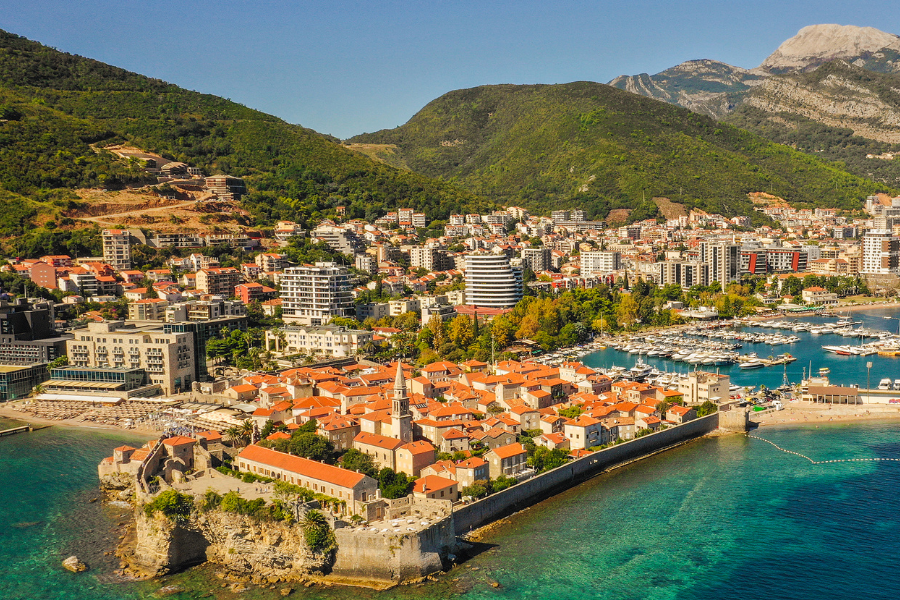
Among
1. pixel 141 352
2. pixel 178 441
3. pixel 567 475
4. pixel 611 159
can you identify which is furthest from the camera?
pixel 611 159

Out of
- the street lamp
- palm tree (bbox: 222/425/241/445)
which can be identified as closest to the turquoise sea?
palm tree (bbox: 222/425/241/445)

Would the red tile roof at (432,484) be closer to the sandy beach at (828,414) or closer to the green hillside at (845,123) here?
the sandy beach at (828,414)

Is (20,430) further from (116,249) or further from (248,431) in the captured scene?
(116,249)

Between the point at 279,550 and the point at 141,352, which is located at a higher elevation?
the point at 141,352

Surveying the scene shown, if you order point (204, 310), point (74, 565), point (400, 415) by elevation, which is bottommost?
point (74, 565)

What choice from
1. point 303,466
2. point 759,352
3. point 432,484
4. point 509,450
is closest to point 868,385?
point 759,352

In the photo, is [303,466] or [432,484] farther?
[303,466]

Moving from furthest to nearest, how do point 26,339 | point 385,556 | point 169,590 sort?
point 26,339
point 169,590
point 385,556

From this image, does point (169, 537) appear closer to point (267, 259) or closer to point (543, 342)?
point (543, 342)
